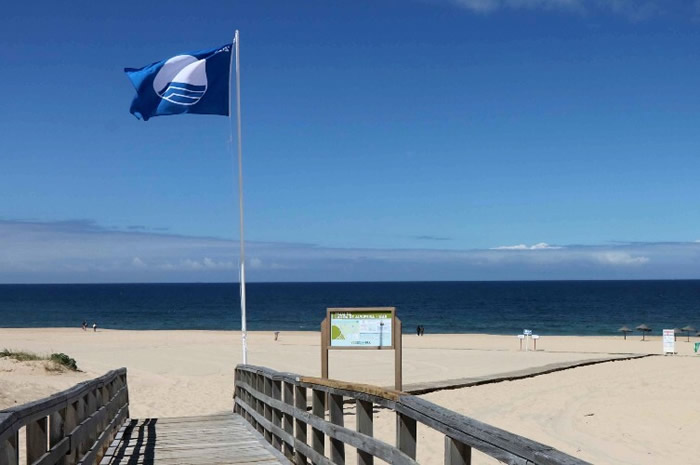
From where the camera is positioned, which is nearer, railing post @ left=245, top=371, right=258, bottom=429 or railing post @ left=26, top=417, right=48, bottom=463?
railing post @ left=26, top=417, right=48, bottom=463

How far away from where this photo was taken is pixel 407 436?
14.6 ft

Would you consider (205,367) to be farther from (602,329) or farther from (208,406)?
(602,329)

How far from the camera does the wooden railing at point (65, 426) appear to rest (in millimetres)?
3857

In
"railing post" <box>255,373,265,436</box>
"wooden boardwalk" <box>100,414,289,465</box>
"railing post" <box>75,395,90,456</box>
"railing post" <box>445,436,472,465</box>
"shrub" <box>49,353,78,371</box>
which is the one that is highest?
"railing post" <box>445,436,472,465</box>

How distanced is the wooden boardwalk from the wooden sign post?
183 cm

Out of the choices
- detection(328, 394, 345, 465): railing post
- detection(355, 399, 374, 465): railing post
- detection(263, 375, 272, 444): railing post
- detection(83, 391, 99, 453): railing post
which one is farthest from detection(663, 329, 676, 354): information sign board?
detection(355, 399, 374, 465): railing post

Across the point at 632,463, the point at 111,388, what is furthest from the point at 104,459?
the point at 632,463

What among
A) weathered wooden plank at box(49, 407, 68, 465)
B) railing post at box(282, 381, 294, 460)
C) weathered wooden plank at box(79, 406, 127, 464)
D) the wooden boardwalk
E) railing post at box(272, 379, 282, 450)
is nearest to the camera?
weathered wooden plank at box(49, 407, 68, 465)

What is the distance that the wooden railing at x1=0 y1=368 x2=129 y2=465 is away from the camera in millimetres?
3857

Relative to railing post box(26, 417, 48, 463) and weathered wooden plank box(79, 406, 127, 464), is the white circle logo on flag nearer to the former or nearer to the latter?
weathered wooden plank box(79, 406, 127, 464)

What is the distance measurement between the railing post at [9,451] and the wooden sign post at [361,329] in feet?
23.6

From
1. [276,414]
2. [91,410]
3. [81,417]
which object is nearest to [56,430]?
[81,417]

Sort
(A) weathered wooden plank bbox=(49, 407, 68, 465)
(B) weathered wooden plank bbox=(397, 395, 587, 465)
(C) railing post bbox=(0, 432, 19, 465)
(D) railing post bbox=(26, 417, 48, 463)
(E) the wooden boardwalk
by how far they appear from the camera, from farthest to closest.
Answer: (E) the wooden boardwalk, (A) weathered wooden plank bbox=(49, 407, 68, 465), (D) railing post bbox=(26, 417, 48, 463), (C) railing post bbox=(0, 432, 19, 465), (B) weathered wooden plank bbox=(397, 395, 587, 465)

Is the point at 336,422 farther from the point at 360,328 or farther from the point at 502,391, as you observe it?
the point at 502,391
